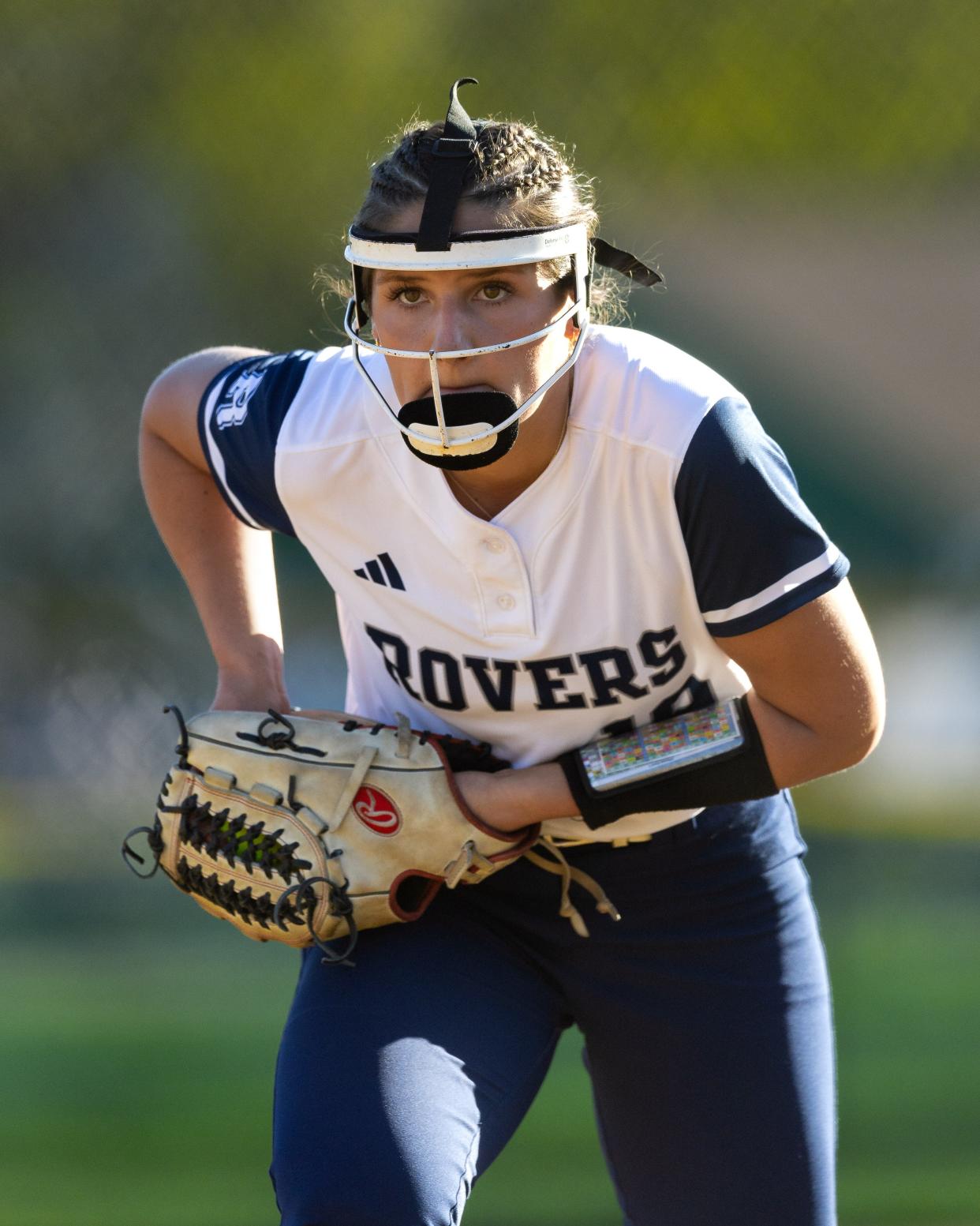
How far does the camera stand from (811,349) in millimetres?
3980

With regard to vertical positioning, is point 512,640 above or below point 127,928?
above

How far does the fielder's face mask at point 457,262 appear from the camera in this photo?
1.53 metres

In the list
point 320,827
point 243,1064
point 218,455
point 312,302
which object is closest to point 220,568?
point 218,455

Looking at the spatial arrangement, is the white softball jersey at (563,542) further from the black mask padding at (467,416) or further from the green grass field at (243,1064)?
the green grass field at (243,1064)

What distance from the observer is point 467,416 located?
1543mm

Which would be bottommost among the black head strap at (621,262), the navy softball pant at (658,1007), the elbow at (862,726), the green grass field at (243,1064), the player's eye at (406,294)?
the green grass field at (243,1064)

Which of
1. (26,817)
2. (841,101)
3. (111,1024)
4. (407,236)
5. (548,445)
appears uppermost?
(841,101)

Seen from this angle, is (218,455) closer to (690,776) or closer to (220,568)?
(220,568)

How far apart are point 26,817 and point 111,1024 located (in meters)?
0.65

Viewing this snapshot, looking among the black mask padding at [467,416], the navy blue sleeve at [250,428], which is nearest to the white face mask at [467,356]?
the black mask padding at [467,416]

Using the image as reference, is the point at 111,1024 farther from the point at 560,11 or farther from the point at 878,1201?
the point at 560,11

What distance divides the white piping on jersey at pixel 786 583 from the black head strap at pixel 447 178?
477 millimetres

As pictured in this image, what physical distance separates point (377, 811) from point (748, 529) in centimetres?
57

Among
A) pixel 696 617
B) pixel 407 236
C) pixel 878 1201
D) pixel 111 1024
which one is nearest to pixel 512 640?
pixel 696 617
